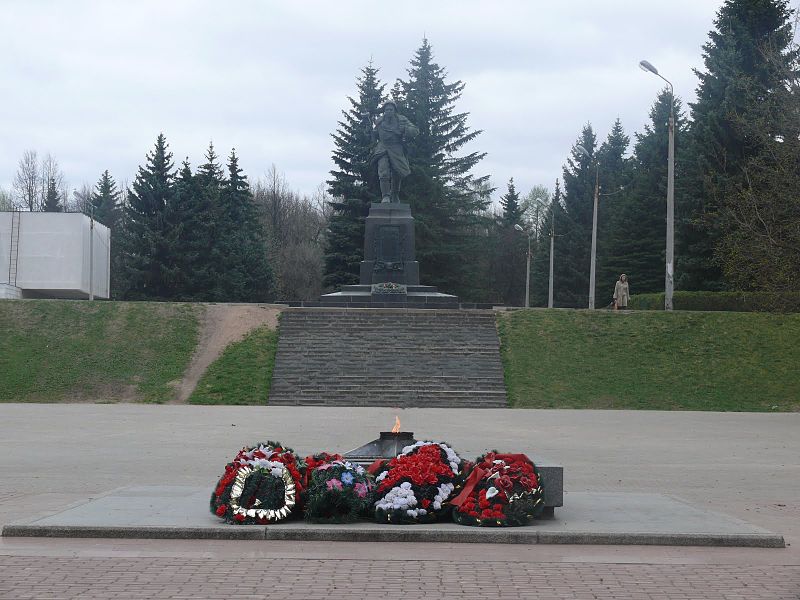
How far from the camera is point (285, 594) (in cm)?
602

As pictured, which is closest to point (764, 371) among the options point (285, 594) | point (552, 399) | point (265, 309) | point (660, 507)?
point (552, 399)

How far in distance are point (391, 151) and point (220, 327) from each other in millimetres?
11566

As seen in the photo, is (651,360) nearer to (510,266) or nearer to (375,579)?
(375,579)

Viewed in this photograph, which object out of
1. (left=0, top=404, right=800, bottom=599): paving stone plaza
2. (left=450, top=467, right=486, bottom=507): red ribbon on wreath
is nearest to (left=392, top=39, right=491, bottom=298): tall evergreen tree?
(left=0, top=404, right=800, bottom=599): paving stone plaza

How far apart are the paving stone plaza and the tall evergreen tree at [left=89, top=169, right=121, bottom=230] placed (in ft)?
197

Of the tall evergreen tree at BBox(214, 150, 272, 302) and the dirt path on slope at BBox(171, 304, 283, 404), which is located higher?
the tall evergreen tree at BBox(214, 150, 272, 302)

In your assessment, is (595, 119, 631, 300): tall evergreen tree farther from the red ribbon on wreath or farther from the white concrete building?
the red ribbon on wreath

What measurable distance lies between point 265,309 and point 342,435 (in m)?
16.4

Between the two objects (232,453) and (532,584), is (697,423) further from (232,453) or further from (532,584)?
(532,584)

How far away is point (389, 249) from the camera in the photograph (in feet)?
121

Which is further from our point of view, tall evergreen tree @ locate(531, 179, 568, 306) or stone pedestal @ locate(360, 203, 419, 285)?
tall evergreen tree @ locate(531, 179, 568, 306)

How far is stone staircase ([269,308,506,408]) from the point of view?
2581cm

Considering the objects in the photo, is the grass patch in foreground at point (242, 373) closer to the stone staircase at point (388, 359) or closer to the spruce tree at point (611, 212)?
the stone staircase at point (388, 359)

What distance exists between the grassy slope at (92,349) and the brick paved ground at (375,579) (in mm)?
19325
